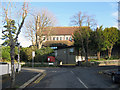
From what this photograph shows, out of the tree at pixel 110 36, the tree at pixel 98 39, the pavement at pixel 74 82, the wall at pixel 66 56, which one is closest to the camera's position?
the pavement at pixel 74 82

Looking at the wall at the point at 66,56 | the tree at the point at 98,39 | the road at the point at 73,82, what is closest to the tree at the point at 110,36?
the tree at the point at 98,39

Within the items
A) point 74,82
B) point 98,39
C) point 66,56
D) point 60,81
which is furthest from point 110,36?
point 74,82

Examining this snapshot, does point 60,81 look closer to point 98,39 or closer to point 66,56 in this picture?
point 98,39

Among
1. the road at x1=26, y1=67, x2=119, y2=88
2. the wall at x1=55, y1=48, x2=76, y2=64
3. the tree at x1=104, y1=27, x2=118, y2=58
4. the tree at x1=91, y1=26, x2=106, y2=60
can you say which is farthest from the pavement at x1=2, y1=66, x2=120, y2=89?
the wall at x1=55, y1=48, x2=76, y2=64

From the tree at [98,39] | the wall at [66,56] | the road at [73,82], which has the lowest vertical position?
the road at [73,82]

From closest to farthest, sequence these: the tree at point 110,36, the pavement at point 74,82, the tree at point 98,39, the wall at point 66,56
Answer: the pavement at point 74,82 → the tree at point 98,39 → the tree at point 110,36 → the wall at point 66,56

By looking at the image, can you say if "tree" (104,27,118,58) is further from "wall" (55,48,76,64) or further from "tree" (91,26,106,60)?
"wall" (55,48,76,64)

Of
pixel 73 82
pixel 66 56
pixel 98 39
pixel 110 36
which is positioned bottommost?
pixel 73 82

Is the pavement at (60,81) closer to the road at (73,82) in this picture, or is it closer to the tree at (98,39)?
the road at (73,82)

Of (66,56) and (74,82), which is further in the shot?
(66,56)

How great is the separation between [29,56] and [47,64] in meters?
6.27

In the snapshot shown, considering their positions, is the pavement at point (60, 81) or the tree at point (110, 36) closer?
the pavement at point (60, 81)

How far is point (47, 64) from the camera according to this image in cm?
3972

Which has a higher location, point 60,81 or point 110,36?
point 110,36
